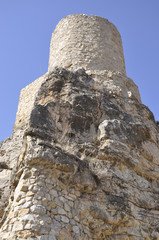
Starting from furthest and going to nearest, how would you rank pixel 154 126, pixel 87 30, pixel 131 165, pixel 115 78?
pixel 87 30, pixel 115 78, pixel 154 126, pixel 131 165

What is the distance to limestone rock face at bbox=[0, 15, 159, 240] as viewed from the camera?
3951 mm

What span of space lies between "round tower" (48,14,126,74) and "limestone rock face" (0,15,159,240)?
1.35 m

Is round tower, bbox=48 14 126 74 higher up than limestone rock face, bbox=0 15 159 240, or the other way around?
round tower, bbox=48 14 126 74

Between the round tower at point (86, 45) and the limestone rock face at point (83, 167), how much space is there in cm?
135

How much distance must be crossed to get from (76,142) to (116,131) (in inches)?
36.1

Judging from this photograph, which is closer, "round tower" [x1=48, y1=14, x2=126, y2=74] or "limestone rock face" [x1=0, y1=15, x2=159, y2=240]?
"limestone rock face" [x1=0, y1=15, x2=159, y2=240]

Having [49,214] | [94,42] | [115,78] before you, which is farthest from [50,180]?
[94,42]

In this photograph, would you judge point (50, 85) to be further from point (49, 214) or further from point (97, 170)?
point (49, 214)

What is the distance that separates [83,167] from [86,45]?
4806mm

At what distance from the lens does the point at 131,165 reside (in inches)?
209

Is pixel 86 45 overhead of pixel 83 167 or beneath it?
overhead

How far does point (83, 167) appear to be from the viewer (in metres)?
4.66

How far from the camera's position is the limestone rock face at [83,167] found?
3951 millimetres

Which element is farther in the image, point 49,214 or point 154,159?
point 154,159
